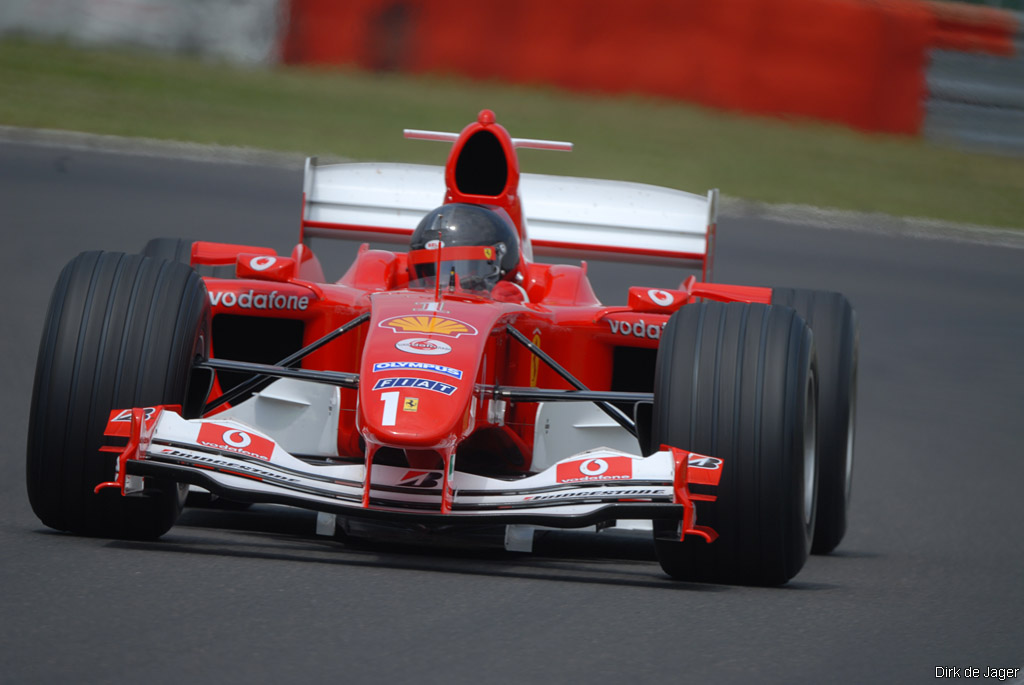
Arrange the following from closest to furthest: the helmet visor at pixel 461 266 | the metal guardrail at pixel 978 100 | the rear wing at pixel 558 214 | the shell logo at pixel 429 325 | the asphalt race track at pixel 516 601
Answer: the asphalt race track at pixel 516 601
the shell logo at pixel 429 325
the helmet visor at pixel 461 266
the rear wing at pixel 558 214
the metal guardrail at pixel 978 100

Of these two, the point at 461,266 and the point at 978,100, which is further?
the point at 978,100

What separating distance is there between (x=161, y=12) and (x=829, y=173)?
7.52m

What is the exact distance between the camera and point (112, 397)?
17.2 feet

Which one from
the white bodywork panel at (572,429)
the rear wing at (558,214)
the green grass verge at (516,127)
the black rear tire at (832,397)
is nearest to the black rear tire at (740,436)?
the white bodywork panel at (572,429)

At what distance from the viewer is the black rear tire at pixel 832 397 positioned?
21.8 feet

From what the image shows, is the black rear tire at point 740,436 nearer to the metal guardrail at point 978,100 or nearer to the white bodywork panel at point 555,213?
the white bodywork panel at point 555,213

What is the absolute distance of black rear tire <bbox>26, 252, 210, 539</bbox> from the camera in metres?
5.18

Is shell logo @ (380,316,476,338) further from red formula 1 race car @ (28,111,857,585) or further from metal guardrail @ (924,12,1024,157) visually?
metal guardrail @ (924,12,1024,157)

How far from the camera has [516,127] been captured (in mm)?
17141

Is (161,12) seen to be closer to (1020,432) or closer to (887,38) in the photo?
(887,38)

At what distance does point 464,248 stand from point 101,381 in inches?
65.5

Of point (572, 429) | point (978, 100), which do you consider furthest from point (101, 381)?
point (978, 100)

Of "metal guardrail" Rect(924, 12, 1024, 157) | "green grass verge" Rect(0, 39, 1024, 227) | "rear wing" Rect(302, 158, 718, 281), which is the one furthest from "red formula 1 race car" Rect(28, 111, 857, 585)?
"metal guardrail" Rect(924, 12, 1024, 157)

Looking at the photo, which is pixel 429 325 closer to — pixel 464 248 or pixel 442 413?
pixel 442 413
